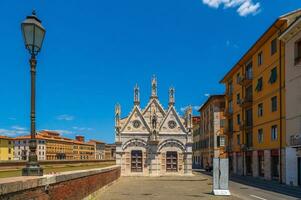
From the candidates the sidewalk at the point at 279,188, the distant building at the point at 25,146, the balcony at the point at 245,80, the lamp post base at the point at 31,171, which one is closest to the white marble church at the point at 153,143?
the balcony at the point at 245,80

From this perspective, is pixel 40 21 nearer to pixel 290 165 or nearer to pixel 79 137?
pixel 290 165

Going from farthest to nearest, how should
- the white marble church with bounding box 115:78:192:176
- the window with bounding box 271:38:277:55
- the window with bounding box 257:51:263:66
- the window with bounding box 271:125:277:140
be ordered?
the white marble church with bounding box 115:78:192:176 < the window with bounding box 257:51:263:66 < the window with bounding box 271:38:277:55 < the window with bounding box 271:125:277:140

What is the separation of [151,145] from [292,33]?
22.4 meters

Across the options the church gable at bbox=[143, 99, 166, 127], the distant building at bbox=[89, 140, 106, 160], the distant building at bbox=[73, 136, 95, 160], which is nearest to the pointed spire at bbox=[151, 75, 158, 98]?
the church gable at bbox=[143, 99, 166, 127]

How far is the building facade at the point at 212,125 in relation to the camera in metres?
69.5

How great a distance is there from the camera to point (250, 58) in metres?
46.2

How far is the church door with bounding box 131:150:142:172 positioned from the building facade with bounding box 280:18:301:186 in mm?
19502

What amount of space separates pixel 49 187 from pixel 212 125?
63804mm

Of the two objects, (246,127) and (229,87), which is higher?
(229,87)

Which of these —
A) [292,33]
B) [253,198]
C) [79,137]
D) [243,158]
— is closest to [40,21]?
[253,198]

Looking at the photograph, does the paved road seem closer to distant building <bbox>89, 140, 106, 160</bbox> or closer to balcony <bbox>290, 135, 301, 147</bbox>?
balcony <bbox>290, 135, 301, 147</bbox>

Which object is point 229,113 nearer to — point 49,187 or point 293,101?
point 293,101

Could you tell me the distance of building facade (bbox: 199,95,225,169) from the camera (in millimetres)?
69500

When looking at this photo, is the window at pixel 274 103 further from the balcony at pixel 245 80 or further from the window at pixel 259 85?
the balcony at pixel 245 80
